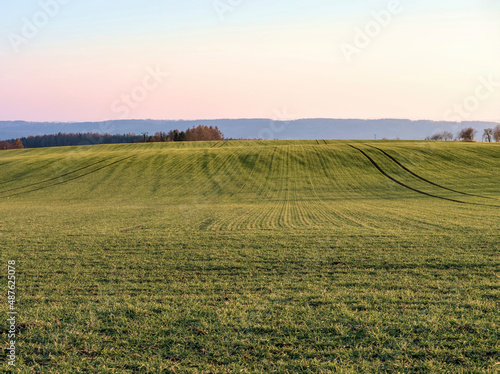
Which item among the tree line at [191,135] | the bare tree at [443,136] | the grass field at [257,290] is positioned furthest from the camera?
the bare tree at [443,136]

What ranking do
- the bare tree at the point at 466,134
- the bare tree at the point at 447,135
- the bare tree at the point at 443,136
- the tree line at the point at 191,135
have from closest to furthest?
the bare tree at the point at 466,134 → the tree line at the point at 191,135 → the bare tree at the point at 443,136 → the bare tree at the point at 447,135

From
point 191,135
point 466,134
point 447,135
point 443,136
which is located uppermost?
point 447,135

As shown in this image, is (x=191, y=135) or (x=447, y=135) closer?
(x=191, y=135)

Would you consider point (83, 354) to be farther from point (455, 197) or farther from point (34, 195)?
point (34, 195)

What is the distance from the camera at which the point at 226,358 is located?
6.84m

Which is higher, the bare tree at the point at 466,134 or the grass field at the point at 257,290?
the bare tree at the point at 466,134

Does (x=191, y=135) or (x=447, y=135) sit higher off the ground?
(x=447, y=135)

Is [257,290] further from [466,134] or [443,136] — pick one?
[443,136]

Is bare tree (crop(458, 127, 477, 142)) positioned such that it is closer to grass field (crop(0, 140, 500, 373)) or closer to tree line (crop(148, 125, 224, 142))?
tree line (crop(148, 125, 224, 142))

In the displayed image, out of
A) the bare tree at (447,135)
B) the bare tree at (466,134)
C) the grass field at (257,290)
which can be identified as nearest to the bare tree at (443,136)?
the bare tree at (447,135)
